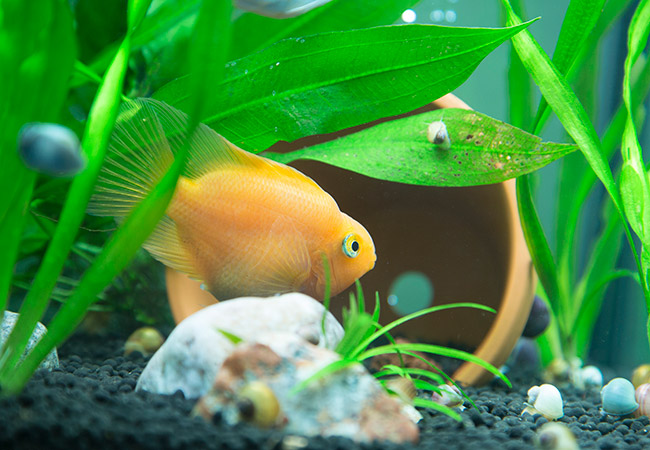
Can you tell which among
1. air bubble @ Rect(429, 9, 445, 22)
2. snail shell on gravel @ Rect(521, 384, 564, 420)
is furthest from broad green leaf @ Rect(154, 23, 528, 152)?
air bubble @ Rect(429, 9, 445, 22)

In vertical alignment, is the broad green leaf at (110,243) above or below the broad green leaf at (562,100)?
below

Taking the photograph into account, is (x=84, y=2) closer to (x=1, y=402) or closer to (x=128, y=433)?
(x=1, y=402)

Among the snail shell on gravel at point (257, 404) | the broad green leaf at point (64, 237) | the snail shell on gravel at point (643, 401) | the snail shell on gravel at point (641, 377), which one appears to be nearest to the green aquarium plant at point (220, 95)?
the broad green leaf at point (64, 237)

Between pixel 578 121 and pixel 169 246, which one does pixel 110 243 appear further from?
pixel 578 121

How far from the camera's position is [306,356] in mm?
926

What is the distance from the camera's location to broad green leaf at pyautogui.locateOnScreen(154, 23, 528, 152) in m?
1.47

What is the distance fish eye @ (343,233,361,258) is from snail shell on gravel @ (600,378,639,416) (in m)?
0.87

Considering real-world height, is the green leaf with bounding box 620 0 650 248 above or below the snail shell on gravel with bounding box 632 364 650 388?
above

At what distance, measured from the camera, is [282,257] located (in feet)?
4.43

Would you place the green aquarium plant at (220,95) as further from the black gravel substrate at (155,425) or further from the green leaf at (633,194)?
the green leaf at (633,194)

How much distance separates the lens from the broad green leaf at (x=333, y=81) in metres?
1.47

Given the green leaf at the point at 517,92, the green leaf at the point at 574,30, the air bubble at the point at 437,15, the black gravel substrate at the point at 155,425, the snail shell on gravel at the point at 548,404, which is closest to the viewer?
the black gravel substrate at the point at 155,425

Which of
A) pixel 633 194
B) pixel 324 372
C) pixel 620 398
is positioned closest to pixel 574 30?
pixel 633 194

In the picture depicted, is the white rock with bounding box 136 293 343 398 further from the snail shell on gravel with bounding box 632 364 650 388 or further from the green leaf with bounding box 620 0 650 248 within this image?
the snail shell on gravel with bounding box 632 364 650 388
